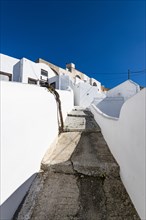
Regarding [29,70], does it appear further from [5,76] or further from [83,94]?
[83,94]

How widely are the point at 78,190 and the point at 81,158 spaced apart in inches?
29.4

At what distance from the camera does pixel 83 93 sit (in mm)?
14820

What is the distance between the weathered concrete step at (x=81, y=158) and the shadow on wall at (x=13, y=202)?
25.1 inches

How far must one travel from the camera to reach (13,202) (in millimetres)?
1704

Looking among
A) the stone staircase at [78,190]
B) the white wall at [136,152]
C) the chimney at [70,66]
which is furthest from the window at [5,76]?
the chimney at [70,66]

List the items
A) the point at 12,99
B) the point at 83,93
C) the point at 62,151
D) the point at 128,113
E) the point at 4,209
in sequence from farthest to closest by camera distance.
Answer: the point at 83,93 → the point at 62,151 → the point at 128,113 → the point at 12,99 → the point at 4,209

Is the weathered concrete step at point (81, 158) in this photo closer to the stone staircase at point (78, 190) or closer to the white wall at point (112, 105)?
the stone staircase at point (78, 190)

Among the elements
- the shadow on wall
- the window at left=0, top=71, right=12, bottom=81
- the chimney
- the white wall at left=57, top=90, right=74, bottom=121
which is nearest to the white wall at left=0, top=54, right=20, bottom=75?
the window at left=0, top=71, right=12, bottom=81

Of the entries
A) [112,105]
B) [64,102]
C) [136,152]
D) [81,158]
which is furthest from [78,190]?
[112,105]

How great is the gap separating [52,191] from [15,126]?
1239 mm

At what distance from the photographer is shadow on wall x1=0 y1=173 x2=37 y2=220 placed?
4.99ft

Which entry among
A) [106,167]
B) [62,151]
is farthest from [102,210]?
[62,151]

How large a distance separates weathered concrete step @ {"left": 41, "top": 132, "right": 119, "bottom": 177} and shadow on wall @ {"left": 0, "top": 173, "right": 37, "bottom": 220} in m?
0.64

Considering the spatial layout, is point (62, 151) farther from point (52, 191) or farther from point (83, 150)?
point (52, 191)
